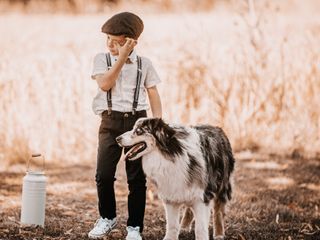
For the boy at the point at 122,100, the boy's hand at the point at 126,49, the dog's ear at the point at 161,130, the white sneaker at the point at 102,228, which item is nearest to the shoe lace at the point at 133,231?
the boy at the point at 122,100

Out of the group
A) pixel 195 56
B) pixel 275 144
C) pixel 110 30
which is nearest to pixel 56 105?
pixel 195 56

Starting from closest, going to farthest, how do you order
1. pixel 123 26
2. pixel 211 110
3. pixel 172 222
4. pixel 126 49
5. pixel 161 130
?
pixel 161 130 → pixel 126 49 → pixel 123 26 → pixel 172 222 → pixel 211 110

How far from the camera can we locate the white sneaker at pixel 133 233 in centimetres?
457

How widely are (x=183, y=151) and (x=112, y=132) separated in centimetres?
62

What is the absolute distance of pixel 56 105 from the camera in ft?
28.2

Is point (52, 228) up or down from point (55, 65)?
down

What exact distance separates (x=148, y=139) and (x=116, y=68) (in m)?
0.57

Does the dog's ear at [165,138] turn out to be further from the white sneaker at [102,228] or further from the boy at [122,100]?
the white sneaker at [102,228]

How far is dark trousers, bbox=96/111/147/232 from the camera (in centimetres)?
448

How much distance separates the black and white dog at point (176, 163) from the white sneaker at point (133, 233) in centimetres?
22

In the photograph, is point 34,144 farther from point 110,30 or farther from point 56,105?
point 110,30

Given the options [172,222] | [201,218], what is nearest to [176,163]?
[201,218]

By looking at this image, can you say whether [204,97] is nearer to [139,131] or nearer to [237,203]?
[237,203]

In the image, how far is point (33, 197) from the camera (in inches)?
193
